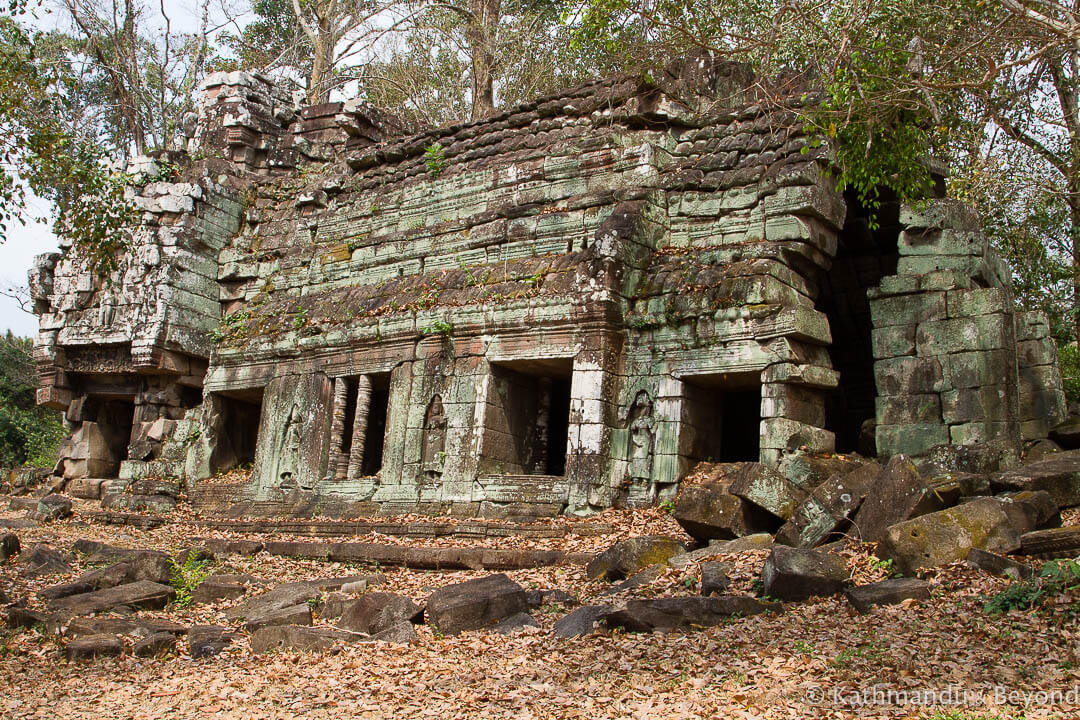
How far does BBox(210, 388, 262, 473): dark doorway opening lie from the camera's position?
17859 mm

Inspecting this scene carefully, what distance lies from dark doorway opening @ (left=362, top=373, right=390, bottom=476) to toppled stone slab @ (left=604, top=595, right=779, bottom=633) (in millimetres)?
8531

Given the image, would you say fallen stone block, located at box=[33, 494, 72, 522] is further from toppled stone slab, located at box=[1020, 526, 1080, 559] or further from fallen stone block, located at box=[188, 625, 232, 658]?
toppled stone slab, located at box=[1020, 526, 1080, 559]

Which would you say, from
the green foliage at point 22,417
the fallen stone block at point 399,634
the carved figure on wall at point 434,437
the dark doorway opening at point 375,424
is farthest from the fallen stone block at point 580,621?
the green foliage at point 22,417

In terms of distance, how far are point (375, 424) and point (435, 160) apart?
4.62m

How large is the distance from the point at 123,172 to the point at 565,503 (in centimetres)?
1357

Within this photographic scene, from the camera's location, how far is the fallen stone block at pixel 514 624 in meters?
7.95

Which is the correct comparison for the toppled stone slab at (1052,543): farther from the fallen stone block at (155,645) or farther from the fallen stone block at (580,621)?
the fallen stone block at (155,645)

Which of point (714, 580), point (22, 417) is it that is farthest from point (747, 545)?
point (22, 417)

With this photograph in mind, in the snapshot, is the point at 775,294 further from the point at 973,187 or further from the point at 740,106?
the point at 973,187

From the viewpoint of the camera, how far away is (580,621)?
302 inches

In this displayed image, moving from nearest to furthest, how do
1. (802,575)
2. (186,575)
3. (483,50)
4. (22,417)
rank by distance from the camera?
(802,575), (186,575), (483,50), (22,417)

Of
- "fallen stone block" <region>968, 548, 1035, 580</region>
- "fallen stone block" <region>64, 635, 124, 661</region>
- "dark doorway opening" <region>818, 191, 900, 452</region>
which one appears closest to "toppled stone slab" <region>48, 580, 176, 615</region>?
"fallen stone block" <region>64, 635, 124, 661</region>

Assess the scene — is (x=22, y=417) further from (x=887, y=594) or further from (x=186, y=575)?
(x=887, y=594)

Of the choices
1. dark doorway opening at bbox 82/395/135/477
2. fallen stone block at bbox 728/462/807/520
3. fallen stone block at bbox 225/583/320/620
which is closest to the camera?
fallen stone block at bbox 225/583/320/620
